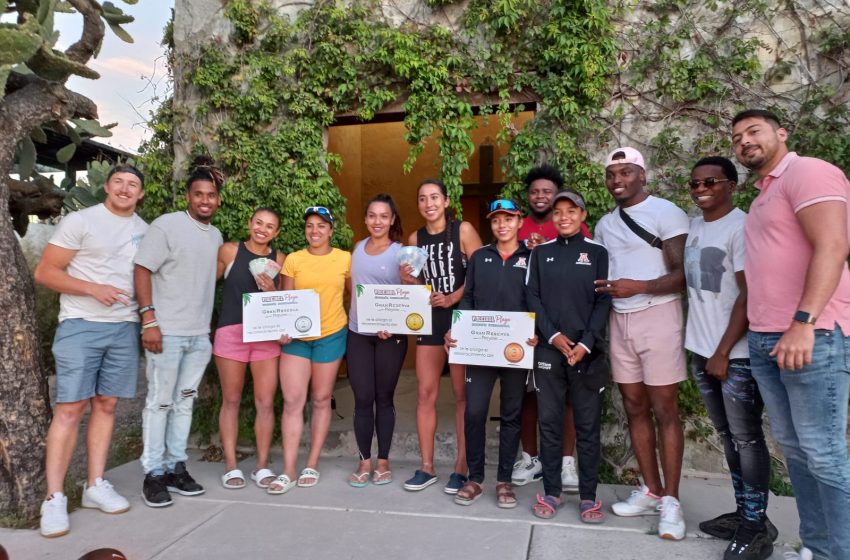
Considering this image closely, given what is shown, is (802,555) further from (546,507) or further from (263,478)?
(263,478)

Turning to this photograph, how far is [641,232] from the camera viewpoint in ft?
11.9

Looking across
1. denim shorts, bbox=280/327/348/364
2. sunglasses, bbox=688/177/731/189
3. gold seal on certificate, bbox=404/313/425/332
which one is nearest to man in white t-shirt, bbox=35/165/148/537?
denim shorts, bbox=280/327/348/364

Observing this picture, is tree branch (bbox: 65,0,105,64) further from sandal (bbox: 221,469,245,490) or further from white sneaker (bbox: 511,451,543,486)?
white sneaker (bbox: 511,451,543,486)

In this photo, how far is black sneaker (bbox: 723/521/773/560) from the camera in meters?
3.16

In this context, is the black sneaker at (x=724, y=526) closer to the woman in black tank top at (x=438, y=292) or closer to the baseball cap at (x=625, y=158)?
the woman in black tank top at (x=438, y=292)

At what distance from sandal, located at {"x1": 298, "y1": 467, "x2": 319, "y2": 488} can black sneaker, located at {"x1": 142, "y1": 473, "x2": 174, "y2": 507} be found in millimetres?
916

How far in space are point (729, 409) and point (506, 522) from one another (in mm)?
1533

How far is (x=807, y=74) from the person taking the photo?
4684 mm

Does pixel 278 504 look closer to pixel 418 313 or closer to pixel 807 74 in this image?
pixel 418 313

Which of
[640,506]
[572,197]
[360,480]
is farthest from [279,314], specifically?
[640,506]

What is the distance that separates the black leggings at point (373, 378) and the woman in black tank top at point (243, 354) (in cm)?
65

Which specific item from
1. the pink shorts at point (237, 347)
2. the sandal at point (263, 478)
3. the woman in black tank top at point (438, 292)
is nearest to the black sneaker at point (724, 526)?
the woman in black tank top at point (438, 292)

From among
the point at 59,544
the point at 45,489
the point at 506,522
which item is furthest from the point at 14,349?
the point at 506,522

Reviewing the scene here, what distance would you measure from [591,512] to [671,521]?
472mm
